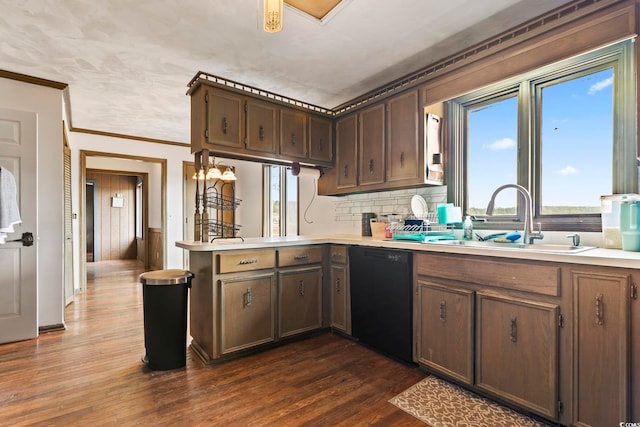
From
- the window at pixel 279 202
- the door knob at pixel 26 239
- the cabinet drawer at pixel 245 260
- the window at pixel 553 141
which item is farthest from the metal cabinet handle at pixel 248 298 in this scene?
the window at pixel 279 202

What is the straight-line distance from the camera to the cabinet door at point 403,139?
2.71 meters

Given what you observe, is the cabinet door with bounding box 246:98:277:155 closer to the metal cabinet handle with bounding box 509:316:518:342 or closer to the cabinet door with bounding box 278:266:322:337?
the cabinet door with bounding box 278:266:322:337

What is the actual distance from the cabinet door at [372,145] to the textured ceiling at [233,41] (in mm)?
369

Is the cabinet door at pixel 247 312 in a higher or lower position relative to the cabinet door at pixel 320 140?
lower

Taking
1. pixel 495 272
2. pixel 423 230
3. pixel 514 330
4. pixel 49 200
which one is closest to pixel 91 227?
pixel 49 200

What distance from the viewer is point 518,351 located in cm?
172

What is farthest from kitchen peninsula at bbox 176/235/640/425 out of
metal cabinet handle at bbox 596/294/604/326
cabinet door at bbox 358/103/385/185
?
cabinet door at bbox 358/103/385/185

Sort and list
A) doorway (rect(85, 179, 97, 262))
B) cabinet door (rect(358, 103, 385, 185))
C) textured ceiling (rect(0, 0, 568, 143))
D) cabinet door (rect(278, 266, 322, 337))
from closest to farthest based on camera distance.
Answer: textured ceiling (rect(0, 0, 568, 143)) < cabinet door (rect(278, 266, 322, 337)) < cabinet door (rect(358, 103, 385, 185)) < doorway (rect(85, 179, 97, 262))

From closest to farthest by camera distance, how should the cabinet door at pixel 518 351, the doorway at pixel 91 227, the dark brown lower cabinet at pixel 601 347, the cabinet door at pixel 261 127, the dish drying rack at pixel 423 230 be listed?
the dark brown lower cabinet at pixel 601 347, the cabinet door at pixel 518 351, the dish drying rack at pixel 423 230, the cabinet door at pixel 261 127, the doorway at pixel 91 227

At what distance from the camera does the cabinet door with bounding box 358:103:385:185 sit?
3.02 meters

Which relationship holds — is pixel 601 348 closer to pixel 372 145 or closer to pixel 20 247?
pixel 372 145

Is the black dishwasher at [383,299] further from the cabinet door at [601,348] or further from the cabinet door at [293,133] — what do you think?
the cabinet door at [293,133]

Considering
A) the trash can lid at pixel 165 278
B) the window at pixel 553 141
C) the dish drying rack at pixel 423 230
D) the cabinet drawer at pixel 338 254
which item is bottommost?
the trash can lid at pixel 165 278

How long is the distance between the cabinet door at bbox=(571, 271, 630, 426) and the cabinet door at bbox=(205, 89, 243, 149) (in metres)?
2.53
